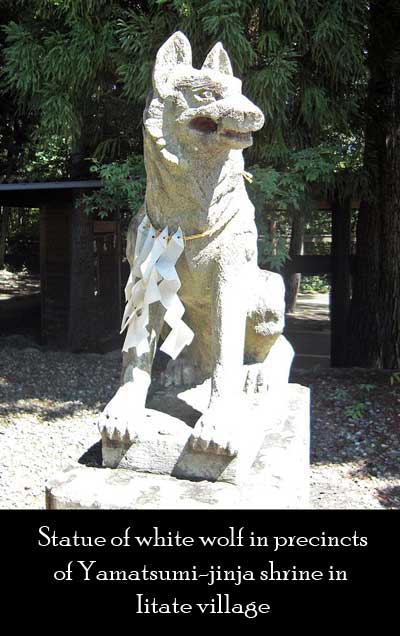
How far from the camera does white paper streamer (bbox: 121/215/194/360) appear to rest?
8.36 feet

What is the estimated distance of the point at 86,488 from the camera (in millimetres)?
2381

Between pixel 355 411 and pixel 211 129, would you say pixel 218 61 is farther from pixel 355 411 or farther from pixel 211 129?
pixel 355 411

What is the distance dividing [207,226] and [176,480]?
967mm

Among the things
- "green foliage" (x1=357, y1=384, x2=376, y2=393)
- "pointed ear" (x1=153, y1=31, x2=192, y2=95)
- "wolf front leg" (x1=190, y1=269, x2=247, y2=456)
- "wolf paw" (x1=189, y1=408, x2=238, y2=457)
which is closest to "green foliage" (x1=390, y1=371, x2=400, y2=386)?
"green foliage" (x1=357, y1=384, x2=376, y2=393)

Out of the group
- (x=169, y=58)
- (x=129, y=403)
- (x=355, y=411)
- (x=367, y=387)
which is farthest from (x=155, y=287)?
(x=367, y=387)

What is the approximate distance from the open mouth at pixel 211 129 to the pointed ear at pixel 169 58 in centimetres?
17

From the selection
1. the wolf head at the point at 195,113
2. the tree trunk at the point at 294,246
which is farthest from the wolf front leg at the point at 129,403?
the tree trunk at the point at 294,246

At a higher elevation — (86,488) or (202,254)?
(202,254)

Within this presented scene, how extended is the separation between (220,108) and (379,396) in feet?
12.1

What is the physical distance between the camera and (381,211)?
233 inches

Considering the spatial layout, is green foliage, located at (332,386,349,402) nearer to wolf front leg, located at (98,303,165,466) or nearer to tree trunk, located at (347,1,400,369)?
tree trunk, located at (347,1,400,369)

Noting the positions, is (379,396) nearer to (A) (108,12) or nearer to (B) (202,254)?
(B) (202,254)

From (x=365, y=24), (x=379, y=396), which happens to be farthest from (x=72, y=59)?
(x=379, y=396)

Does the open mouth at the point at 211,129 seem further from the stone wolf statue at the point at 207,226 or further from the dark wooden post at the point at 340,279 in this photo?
the dark wooden post at the point at 340,279
